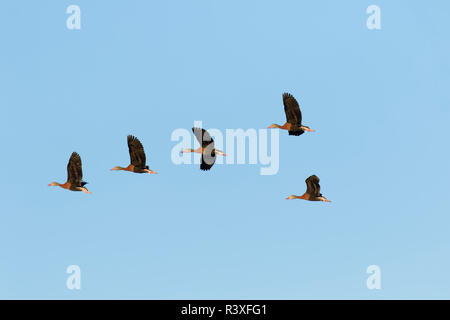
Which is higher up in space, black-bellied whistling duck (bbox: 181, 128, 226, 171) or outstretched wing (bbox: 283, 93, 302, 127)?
outstretched wing (bbox: 283, 93, 302, 127)

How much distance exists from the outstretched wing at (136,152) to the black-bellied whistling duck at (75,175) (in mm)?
3595

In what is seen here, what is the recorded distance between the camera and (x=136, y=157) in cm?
5997

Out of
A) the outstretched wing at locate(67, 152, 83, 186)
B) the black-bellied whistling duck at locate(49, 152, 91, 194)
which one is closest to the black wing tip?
the black-bellied whistling duck at locate(49, 152, 91, 194)

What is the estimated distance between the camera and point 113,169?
62656 millimetres

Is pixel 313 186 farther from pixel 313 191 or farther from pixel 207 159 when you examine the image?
pixel 207 159

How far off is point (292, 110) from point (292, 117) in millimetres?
777

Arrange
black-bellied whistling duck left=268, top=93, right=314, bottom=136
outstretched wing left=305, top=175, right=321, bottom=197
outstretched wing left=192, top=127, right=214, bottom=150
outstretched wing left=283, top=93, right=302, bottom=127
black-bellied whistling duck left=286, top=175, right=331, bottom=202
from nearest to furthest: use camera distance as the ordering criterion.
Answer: outstretched wing left=192, top=127, right=214, bottom=150 < outstretched wing left=305, top=175, right=321, bottom=197 < black-bellied whistling duck left=286, top=175, right=331, bottom=202 < outstretched wing left=283, top=93, right=302, bottom=127 < black-bellied whistling duck left=268, top=93, right=314, bottom=136

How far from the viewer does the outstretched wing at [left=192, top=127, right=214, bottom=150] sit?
192 feet

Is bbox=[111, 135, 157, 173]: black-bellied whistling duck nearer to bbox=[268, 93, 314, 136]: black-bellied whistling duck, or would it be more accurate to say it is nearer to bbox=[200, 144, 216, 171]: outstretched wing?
bbox=[200, 144, 216, 171]: outstretched wing

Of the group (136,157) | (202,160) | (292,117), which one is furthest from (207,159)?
(292,117)

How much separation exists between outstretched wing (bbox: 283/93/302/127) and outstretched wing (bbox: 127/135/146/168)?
1043 cm

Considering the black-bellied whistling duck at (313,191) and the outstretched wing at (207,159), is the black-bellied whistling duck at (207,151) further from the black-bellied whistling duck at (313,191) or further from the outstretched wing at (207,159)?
the black-bellied whistling duck at (313,191)
